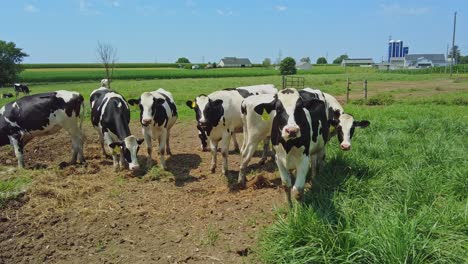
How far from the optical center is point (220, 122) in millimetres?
8672

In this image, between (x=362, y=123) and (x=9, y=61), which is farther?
(x=9, y=61)

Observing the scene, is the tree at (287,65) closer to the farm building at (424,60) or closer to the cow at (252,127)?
the cow at (252,127)

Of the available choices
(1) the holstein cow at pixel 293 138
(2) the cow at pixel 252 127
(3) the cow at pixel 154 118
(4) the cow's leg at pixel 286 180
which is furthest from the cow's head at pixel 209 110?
(4) the cow's leg at pixel 286 180

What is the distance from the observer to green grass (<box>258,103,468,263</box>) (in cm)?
410

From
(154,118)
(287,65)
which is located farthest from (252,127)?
(287,65)

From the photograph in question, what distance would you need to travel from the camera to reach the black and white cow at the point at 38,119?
958 cm

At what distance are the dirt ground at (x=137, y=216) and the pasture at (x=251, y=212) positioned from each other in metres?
0.02

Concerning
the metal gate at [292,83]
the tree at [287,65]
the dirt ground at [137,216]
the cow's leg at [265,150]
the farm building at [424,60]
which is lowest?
the dirt ground at [137,216]

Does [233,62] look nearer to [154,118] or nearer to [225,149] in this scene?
[154,118]

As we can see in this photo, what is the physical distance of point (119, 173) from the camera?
29.0 ft

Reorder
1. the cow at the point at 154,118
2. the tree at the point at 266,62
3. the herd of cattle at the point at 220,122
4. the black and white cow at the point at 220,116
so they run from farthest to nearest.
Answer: the tree at the point at 266,62 < the cow at the point at 154,118 < the black and white cow at the point at 220,116 < the herd of cattle at the point at 220,122

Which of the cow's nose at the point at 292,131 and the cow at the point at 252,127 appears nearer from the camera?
the cow's nose at the point at 292,131

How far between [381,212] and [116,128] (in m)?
6.32

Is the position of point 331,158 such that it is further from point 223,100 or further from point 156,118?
point 156,118
